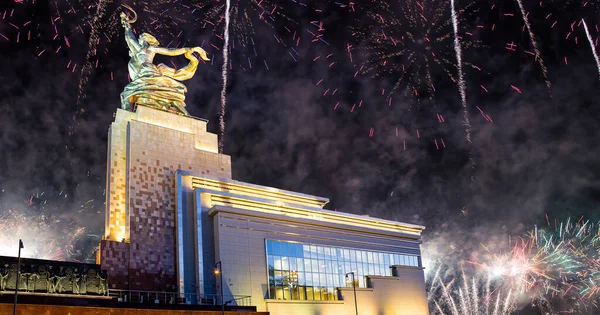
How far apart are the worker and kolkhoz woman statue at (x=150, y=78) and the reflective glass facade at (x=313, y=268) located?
17.0 metres

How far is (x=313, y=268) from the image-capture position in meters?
50.3

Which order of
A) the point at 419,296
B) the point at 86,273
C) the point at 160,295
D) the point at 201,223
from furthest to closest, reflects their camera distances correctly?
the point at 419,296
the point at 201,223
the point at 160,295
the point at 86,273

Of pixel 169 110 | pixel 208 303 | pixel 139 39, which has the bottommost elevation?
pixel 208 303

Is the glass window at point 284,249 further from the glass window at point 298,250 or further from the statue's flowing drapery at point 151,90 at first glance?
the statue's flowing drapery at point 151,90

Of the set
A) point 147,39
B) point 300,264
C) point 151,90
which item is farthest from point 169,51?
point 300,264

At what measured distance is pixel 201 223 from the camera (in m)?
46.7

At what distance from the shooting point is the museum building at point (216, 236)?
44938mm

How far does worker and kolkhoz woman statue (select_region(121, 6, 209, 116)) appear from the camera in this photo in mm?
53375

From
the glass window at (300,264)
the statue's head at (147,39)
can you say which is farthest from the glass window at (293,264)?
the statue's head at (147,39)

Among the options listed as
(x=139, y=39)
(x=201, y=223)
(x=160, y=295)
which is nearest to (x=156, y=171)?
(x=201, y=223)

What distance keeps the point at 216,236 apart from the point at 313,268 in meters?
9.54

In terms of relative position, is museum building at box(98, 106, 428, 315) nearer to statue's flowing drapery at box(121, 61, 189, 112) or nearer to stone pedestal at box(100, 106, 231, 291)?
stone pedestal at box(100, 106, 231, 291)

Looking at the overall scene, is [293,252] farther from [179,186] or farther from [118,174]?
[118,174]

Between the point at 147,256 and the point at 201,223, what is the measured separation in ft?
16.1
